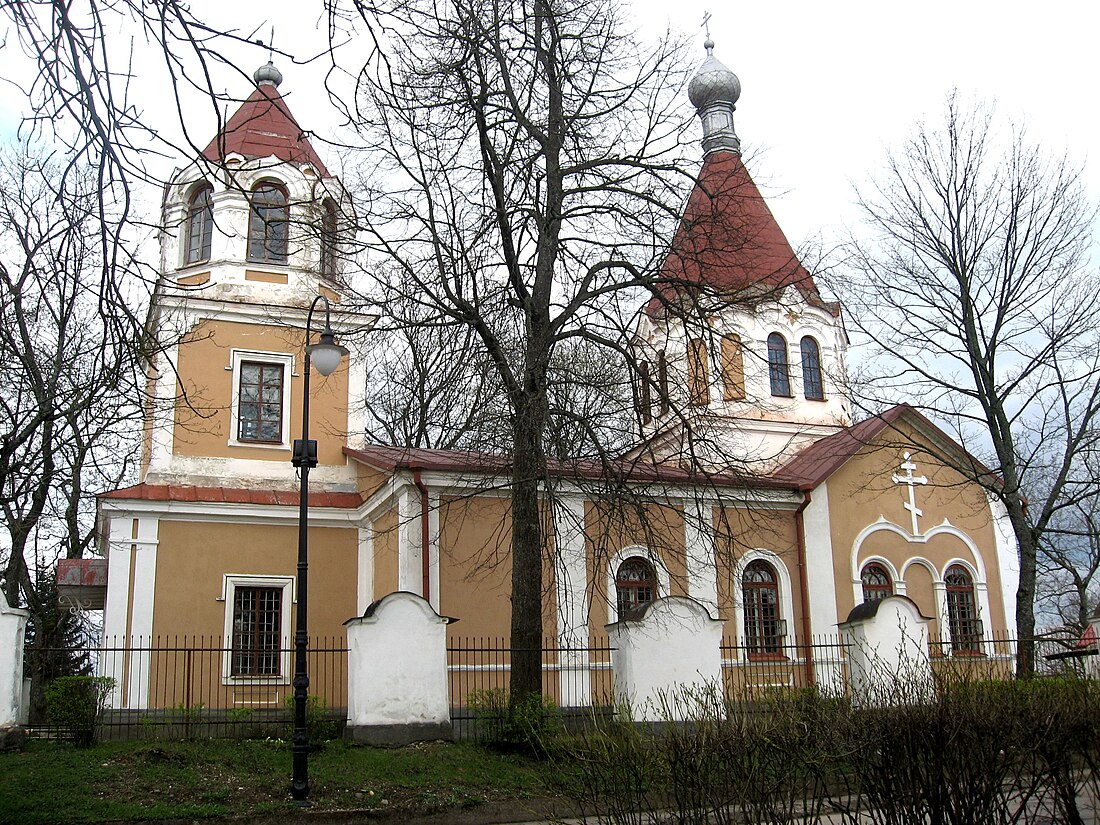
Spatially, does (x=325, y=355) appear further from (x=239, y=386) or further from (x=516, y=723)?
(x=239, y=386)

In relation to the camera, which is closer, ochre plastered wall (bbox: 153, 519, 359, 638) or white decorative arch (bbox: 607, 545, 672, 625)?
ochre plastered wall (bbox: 153, 519, 359, 638)

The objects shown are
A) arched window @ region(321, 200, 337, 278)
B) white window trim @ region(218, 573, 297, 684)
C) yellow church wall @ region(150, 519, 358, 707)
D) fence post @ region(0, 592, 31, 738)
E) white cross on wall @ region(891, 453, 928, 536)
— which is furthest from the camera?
white cross on wall @ region(891, 453, 928, 536)

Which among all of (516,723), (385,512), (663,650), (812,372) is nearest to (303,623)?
(516,723)

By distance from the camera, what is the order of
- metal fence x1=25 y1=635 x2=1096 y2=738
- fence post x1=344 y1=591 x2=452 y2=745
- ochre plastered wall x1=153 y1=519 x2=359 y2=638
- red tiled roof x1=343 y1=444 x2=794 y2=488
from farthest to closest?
ochre plastered wall x1=153 y1=519 x2=359 y2=638, metal fence x1=25 y1=635 x2=1096 y2=738, red tiled roof x1=343 y1=444 x2=794 y2=488, fence post x1=344 y1=591 x2=452 y2=745

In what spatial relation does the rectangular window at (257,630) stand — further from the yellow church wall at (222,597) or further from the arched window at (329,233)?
the arched window at (329,233)

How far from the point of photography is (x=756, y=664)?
62.3 feet

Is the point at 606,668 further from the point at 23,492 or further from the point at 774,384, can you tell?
the point at 23,492

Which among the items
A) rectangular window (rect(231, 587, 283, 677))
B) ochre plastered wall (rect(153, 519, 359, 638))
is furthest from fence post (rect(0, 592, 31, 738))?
rectangular window (rect(231, 587, 283, 677))

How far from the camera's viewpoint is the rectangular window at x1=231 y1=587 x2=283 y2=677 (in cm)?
1789

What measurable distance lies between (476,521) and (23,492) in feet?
30.9

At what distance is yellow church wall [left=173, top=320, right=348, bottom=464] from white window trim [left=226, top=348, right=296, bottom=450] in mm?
56

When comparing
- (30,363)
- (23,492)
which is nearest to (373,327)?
(30,363)

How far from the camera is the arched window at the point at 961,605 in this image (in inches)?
828

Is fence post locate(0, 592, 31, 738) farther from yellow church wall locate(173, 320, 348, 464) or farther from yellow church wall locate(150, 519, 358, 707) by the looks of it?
yellow church wall locate(173, 320, 348, 464)
